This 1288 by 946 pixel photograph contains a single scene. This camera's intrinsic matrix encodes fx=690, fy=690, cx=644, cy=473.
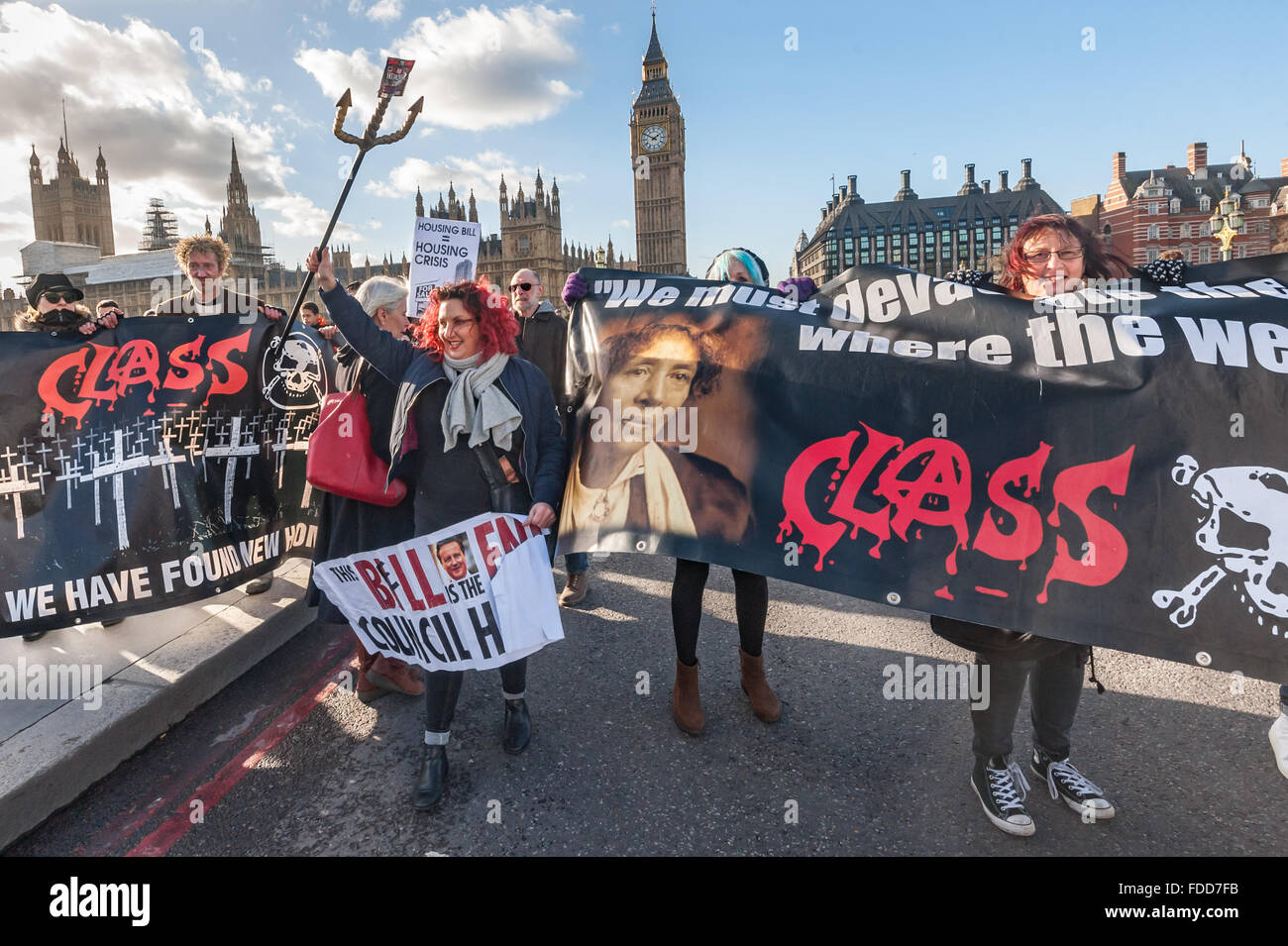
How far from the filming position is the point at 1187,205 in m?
57.4

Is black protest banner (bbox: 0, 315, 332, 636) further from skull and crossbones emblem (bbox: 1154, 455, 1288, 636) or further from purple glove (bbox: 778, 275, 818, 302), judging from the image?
skull and crossbones emblem (bbox: 1154, 455, 1288, 636)

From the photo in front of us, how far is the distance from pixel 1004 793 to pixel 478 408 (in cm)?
244

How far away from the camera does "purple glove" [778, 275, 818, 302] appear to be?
9.91 feet

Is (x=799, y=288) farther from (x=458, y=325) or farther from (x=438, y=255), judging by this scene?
(x=438, y=255)

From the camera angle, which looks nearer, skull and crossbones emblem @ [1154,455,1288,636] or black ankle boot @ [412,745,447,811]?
skull and crossbones emblem @ [1154,455,1288,636]

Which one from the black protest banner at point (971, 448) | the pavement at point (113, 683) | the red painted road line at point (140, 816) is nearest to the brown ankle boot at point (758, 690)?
the black protest banner at point (971, 448)

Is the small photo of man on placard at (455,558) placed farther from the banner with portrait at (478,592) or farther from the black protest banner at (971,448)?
the black protest banner at (971,448)

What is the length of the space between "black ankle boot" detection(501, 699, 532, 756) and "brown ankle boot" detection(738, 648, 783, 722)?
103 centimetres

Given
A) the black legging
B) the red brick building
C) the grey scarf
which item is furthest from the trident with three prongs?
the red brick building

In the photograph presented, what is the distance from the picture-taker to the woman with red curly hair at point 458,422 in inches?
109

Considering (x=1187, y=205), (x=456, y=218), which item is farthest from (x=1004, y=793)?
(x=456, y=218)
